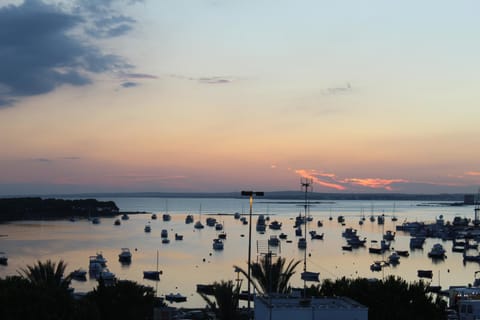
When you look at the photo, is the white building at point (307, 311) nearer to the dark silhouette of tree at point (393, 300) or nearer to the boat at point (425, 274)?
the dark silhouette of tree at point (393, 300)

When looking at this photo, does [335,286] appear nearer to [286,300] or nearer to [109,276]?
[286,300]

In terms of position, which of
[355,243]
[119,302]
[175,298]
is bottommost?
[175,298]

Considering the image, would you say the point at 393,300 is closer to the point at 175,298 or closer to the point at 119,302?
the point at 119,302

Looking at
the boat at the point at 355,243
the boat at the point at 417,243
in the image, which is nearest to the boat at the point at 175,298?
the boat at the point at 355,243

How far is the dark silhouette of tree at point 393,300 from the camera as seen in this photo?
25.1 meters

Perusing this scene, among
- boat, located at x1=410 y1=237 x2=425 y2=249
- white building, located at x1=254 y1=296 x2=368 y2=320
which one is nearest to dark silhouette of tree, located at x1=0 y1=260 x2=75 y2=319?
white building, located at x1=254 y1=296 x2=368 y2=320

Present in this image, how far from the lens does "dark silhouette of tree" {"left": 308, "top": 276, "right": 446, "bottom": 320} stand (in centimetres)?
2509

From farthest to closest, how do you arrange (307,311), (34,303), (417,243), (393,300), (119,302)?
1. (417,243)
2. (119,302)
3. (393,300)
4. (34,303)
5. (307,311)

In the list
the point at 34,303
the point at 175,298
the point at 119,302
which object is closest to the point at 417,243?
the point at 175,298

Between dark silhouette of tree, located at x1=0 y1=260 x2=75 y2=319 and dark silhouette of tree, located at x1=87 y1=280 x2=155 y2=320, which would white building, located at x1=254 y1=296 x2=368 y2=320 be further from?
dark silhouette of tree, located at x1=87 y1=280 x2=155 y2=320

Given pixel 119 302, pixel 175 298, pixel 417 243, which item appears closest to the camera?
pixel 119 302

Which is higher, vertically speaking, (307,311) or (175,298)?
(307,311)

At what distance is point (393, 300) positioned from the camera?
25406 millimetres

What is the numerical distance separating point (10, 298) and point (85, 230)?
123147mm
